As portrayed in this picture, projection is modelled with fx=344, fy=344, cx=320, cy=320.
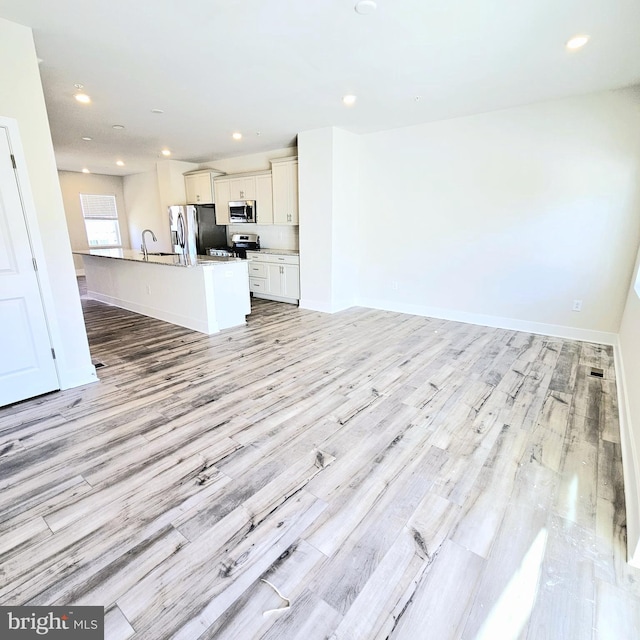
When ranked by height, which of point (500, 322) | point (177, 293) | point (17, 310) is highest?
point (17, 310)

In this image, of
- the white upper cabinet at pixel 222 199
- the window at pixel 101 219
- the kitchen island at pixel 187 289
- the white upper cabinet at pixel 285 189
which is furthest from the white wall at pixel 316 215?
the window at pixel 101 219

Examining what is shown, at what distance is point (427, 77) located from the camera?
324 centimetres

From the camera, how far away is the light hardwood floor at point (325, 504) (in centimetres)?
124

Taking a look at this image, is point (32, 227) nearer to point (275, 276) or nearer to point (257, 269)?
point (275, 276)

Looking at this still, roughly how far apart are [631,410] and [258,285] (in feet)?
17.9

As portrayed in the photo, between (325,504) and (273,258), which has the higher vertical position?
(273,258)

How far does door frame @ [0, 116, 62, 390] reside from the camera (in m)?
2.43

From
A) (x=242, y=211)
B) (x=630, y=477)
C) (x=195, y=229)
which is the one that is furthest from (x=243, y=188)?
(x=630, y=477)

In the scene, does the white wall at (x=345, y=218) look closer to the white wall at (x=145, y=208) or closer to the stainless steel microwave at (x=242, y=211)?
the stainless steel microwave at (x=242, y=211)

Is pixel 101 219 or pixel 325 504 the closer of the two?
pixel 325 504

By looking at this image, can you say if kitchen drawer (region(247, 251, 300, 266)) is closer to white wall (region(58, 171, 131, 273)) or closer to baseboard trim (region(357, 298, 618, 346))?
baseboard trim (region(357, 298, 618, 346))

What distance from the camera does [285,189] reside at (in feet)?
→ 19.2

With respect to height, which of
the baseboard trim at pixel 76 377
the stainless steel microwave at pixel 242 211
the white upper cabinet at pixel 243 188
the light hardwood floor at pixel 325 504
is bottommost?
the light hardwood floor at pixel 325 504

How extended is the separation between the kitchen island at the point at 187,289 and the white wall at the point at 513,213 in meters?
2.37
